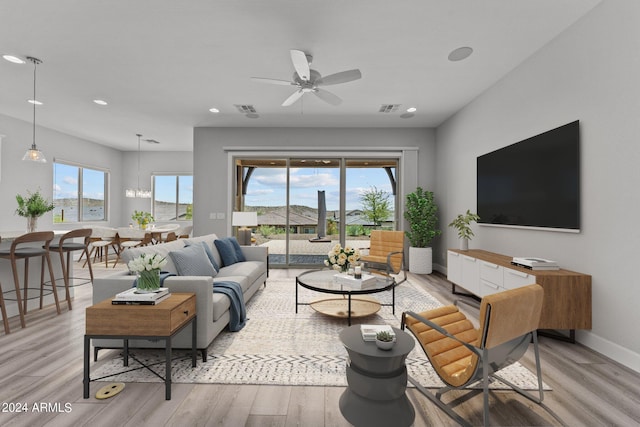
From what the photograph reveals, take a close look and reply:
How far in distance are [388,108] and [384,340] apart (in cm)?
421

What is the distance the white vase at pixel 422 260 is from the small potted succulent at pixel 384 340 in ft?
13.4

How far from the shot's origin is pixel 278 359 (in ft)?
7.75

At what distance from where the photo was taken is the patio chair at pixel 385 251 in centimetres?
475

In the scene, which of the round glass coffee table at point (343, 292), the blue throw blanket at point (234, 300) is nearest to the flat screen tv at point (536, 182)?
the round glass coffee table at point (343, 292)

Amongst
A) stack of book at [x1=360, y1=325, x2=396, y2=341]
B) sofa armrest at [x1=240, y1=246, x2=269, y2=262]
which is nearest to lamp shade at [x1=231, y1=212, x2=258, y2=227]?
sofa armrest at [x1=240, y1=246, x2=269, y2=262]

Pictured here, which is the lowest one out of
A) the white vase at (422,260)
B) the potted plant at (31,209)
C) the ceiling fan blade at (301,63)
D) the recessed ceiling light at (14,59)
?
the white vase at (422,260)

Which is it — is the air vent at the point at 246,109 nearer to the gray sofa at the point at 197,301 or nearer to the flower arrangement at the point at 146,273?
the gray sofa at the point at 197,301

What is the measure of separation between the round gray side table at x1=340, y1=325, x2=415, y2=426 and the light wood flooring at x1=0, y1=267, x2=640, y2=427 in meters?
0.11

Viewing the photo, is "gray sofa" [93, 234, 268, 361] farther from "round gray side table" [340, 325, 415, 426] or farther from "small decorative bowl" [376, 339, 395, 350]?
"small decorative bowl" [376, 339, 395, 350]

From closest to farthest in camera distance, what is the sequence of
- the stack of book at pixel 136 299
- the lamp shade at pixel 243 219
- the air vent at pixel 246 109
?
the stack of book at pixel 136 299
the air vent at pixel 246 109
the lamp shade at pixel 243 219

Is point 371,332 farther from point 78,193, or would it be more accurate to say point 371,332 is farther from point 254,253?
point 78,193

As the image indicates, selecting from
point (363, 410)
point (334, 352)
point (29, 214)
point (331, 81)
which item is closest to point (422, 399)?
point (363, 410)

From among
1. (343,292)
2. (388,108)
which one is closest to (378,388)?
(343,292)

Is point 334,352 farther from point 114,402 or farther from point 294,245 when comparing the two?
point 294,245
